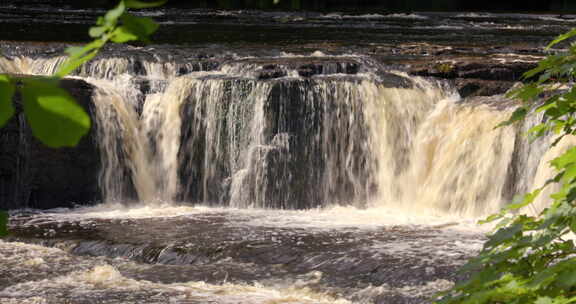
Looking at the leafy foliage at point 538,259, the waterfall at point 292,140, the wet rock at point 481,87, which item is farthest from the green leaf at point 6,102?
the wet rock at point 481,87

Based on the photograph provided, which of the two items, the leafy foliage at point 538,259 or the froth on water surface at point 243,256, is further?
the froth on water surface at point 243,256

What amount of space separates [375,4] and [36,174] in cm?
2369

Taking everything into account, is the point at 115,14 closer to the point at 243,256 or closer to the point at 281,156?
the point at 243,256

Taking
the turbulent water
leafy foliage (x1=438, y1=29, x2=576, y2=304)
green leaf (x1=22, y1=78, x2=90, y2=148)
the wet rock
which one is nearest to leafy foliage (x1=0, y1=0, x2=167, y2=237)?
green leaf (x1=22, y1=78, x2=90, y2=148)

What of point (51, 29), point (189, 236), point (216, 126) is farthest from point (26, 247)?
point (51, 29)

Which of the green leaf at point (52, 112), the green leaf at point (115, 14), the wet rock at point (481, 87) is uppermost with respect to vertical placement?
the green leaf at point (115, 14)

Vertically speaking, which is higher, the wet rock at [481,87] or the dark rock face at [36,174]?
the wet rock at [481,87]

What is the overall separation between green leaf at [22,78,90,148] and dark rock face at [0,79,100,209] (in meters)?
11.2

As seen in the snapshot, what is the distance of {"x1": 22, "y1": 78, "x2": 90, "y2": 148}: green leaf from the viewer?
3.69ft

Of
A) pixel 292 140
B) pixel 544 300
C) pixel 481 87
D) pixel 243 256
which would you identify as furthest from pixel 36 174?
pixel 544 300

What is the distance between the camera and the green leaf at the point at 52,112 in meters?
1.12

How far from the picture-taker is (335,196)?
12.6 metres

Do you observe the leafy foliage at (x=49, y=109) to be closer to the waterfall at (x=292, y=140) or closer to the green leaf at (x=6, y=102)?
the green leaf at (x=6, y=102)

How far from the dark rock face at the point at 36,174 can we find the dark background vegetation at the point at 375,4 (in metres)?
18.2
